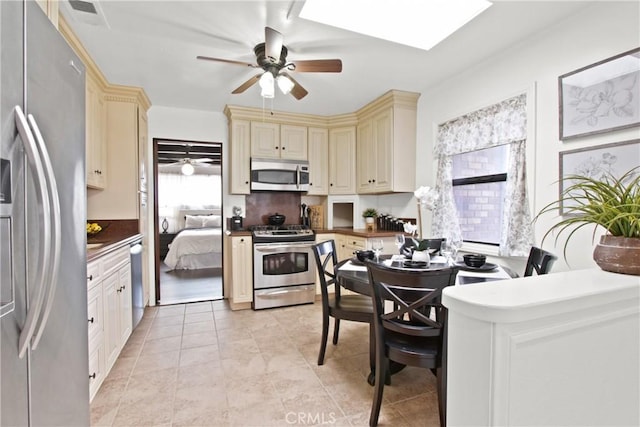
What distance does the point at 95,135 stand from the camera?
2859 mm

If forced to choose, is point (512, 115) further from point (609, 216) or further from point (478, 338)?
point (478, 338)

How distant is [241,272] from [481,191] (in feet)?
9.05

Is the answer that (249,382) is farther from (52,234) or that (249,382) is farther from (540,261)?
(540,261)

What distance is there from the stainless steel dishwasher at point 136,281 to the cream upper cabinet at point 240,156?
1309 millimetres

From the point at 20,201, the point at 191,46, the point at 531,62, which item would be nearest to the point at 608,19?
the point at 531,62

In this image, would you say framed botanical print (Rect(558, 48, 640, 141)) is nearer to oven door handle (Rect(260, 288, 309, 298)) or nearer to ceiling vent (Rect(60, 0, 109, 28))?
oven door handle (Rect(260, 288, 309, 298))

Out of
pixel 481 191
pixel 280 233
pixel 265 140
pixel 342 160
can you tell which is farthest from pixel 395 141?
pixel 280 233

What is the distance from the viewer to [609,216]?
105 centimetres

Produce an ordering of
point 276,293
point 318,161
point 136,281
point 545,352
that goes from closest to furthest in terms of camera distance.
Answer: point 545,352 → point 136,281 → point 276,293 → point 318,161

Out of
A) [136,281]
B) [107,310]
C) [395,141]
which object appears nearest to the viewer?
[107,310]

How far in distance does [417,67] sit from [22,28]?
2.80m

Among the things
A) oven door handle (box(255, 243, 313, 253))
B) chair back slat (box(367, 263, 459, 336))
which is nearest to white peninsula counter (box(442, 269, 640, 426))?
chair back slat (box(367, 263, 459, 336))

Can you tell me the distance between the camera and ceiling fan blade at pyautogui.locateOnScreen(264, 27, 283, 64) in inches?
78.7

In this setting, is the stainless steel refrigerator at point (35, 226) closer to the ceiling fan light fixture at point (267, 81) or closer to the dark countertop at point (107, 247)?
the dark countertop at point (107, 247)
